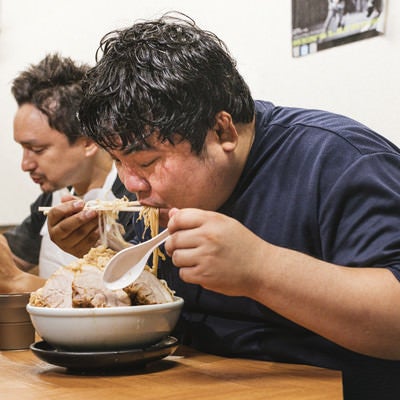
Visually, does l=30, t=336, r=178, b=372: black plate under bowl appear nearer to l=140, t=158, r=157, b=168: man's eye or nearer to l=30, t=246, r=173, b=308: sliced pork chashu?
l=30, t=246, r=173, b=308: sliced pork chashu

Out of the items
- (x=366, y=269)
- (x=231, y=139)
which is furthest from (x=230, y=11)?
(x=366, y=269)

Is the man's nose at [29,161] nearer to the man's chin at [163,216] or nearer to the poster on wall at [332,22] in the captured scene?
the poster on wall at [332,22]

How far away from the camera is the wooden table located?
993mm

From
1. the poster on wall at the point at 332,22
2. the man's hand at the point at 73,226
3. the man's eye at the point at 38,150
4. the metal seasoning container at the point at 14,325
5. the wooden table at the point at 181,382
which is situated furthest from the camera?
the man's eye at the point at 38,150

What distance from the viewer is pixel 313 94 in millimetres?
2217

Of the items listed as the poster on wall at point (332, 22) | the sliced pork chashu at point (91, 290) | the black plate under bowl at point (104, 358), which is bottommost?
the black plate under bowl at point (104, 358)

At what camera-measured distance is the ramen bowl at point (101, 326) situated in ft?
3.69

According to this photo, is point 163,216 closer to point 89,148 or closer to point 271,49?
point 271,49

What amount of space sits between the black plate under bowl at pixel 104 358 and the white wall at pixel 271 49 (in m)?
1.15

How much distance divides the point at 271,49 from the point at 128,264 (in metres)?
1.39

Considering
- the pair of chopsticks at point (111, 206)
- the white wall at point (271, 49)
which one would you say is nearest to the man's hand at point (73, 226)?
the pair of chopsticks at point (111, 206)

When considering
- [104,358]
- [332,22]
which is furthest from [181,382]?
[332,22]

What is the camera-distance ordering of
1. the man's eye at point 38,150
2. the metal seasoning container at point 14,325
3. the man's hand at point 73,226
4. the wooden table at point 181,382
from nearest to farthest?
the wooden table at point 181,382 < the metal seasoning container at point 14,325 < the man's hand at point 73,226 < the man's eye at point 38,150

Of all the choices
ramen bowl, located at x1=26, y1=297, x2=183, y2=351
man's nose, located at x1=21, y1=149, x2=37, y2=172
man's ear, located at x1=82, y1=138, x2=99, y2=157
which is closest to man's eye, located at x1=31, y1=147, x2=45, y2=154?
man's nose, located at x1=21, y1=149, x2=37, y2=172
